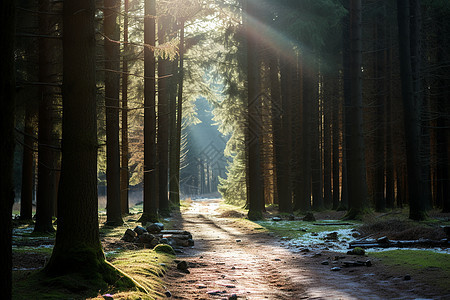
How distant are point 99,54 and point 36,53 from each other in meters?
2.37

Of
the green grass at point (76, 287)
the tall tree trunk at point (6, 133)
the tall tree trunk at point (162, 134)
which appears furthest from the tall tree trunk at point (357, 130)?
the tall tree trunk at point (6, 133)

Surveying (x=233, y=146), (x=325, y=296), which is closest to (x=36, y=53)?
(x=325, y=296)

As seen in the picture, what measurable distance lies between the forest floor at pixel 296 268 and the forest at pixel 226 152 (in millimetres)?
54

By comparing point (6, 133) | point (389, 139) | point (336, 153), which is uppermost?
point (389, 139)

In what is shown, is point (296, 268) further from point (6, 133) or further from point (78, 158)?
point (6, 133)

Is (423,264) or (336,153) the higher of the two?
(336,153)

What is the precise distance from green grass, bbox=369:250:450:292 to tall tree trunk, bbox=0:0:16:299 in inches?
214

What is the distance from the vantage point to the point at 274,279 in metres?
7.14

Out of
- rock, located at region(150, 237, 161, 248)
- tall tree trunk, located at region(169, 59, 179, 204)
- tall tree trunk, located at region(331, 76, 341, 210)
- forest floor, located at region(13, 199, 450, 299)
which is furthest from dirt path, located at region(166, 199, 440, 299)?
tall tree trunk, located at region(169, 59, 179, 204)

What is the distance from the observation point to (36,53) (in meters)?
14.2

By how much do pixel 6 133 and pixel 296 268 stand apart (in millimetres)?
6083

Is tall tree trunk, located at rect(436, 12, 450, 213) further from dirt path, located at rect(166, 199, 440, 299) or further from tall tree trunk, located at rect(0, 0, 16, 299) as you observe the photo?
tall tree trunk, located at rect(0, 0, 16, 299)

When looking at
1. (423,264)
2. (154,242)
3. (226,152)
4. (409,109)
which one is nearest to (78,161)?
(154,242)

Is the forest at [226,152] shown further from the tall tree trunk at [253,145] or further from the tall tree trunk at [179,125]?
the tall tree trunk at [179,125]
